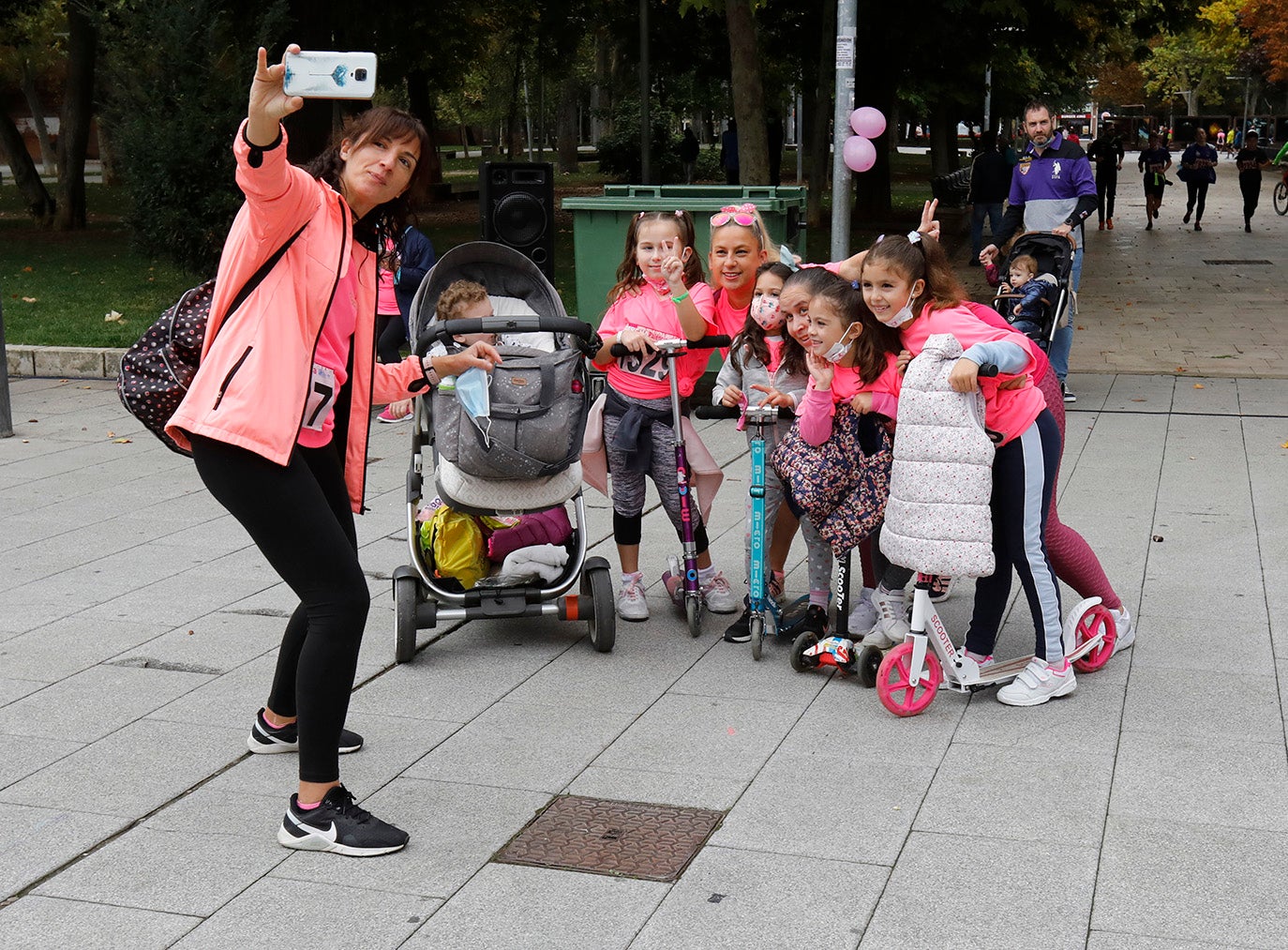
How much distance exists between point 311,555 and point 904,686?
6.68ft

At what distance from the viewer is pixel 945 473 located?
4.39 meters

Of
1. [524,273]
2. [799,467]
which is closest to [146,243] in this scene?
[524,273]

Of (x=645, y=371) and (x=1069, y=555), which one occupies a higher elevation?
(x=645, y=371)

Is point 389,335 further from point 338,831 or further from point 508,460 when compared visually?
point 338,831

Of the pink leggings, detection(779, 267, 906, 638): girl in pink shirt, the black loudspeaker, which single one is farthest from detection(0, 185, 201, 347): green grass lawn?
the pink leggings

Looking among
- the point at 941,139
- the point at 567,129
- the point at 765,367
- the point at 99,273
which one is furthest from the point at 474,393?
the point at 567,129

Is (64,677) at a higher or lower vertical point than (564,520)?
lower

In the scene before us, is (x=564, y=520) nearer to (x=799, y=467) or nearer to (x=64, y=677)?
(x=799, y=467)

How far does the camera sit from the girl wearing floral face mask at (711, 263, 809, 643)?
206 inches

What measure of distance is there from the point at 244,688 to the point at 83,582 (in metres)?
1.66

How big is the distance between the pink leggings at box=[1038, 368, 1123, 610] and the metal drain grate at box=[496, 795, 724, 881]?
5.68 feet

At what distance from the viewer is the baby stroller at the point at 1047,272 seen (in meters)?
9.17

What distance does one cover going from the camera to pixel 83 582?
6234 millimetres

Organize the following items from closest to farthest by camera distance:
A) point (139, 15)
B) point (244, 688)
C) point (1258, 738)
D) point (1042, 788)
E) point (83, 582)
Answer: point (1042, 788)
point (1258, 738)
point (244, 688)
point (83, 582)
point (139, 15)
